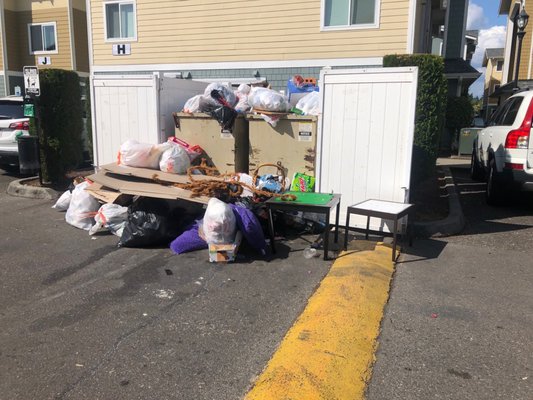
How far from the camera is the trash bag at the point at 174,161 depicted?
650 cm

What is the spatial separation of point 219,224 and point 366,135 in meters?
2.37

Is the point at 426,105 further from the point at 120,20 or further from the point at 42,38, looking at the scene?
the point at 42,38

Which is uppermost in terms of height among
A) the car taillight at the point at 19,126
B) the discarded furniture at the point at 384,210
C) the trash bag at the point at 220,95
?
the trash bag at the point at 220,95

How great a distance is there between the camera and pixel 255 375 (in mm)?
2992

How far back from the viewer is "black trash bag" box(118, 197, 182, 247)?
18.2ft

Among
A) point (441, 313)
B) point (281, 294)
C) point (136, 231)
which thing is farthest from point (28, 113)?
point (441, 313)

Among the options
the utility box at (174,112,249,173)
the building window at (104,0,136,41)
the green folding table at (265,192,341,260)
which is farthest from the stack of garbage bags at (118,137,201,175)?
the building window at (104,0,136,41)

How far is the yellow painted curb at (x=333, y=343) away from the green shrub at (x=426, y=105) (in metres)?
3.79

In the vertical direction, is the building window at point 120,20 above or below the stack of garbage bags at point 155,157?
above

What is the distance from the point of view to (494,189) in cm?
768

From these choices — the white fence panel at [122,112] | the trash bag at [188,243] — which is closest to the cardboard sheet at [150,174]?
the trash bag at [188,243]

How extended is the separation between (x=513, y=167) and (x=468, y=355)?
15.4ft

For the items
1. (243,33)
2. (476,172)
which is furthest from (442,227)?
(243,33)

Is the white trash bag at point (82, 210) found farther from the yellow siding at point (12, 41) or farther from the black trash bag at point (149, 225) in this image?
the yellow siding at point (12, 41)
